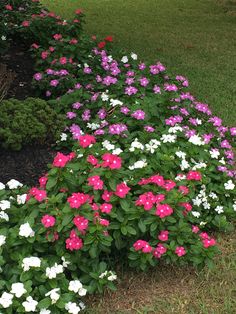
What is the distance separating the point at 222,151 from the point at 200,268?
4.87 feet

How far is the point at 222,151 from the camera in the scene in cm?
471

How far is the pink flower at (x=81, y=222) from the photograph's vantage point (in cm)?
308

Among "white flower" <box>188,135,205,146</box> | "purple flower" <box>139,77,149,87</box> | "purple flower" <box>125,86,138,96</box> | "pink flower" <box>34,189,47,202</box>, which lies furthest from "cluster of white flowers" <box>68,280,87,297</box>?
"purple flower" <box>139,77,149,87</box>

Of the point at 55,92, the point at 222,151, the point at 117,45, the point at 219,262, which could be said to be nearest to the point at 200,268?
the point at 219,262

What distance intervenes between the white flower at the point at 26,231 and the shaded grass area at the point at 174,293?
57 centimetres

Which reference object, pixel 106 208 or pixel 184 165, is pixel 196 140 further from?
pixel 106 208

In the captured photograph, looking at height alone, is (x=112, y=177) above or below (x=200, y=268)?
above

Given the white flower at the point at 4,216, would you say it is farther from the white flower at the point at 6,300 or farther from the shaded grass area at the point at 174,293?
the shaded grass area at the point at 174,293

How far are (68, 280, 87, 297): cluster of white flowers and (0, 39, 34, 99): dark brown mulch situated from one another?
303 centimetres

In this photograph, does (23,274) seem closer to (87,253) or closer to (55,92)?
(87,253)

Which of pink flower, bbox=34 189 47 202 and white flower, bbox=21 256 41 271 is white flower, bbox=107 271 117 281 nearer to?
white flower, bbox=21 256 41 271

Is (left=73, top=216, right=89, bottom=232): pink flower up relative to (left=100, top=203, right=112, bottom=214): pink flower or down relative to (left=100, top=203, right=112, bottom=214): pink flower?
down

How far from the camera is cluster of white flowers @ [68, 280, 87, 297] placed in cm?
300

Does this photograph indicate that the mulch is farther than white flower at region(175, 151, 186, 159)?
Yes
